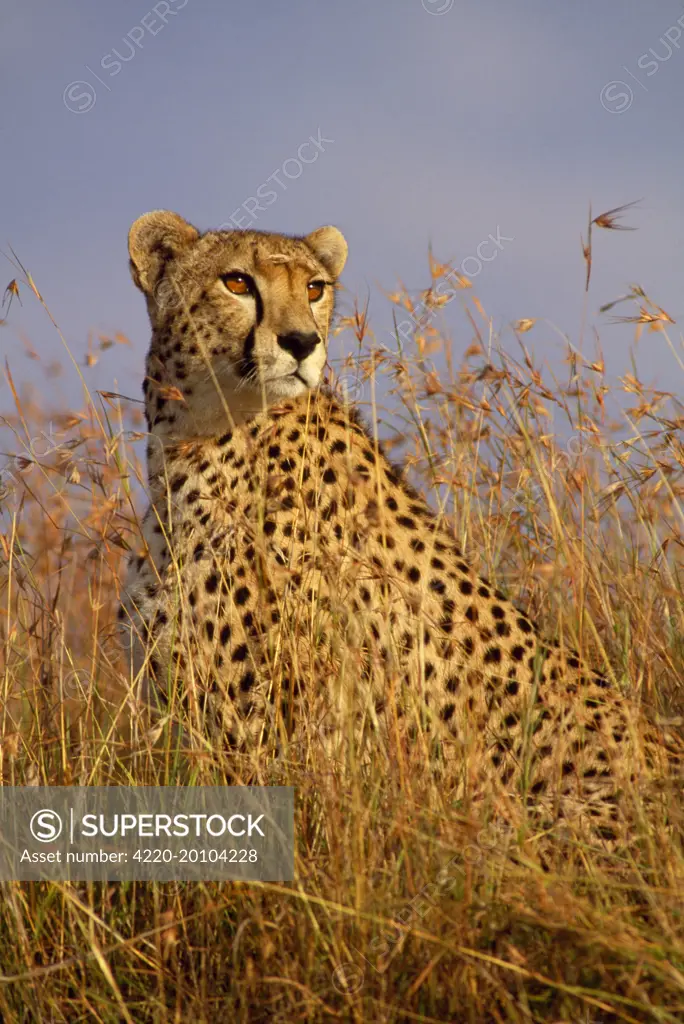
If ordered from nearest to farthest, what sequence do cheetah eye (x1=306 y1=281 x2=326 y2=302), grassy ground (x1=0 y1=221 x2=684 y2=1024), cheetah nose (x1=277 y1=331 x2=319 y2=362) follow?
1. grassy ground (x1=0 y1=221 x2=684 y2=1024)
2. cheetah nose (x1=277 y1=331 x2=319 y2=362)
3. cheetah eye (x1=306 y1=281 x2=326 y2=302)

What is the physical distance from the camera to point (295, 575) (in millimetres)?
2877

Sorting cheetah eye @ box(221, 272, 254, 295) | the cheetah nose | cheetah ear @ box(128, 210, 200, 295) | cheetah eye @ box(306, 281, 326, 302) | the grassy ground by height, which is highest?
cheetah ear @ box(128, 210, 200, 295)

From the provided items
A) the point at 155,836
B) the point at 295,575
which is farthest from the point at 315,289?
the point at 155,836

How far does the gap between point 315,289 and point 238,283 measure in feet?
0.94

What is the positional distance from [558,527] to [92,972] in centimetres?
162

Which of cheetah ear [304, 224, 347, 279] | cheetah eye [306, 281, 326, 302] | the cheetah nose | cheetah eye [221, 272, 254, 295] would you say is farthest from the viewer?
cheetah ear [304, 224, 347, 279]

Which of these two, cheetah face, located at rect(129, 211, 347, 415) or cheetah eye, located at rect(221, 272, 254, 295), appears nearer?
cheetah face, located at rect(129, 211, 347, 415)

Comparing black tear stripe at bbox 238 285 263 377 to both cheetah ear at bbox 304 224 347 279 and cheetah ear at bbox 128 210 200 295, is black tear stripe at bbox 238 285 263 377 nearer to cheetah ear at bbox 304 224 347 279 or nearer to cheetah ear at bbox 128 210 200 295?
cheetah ear at bbox 128 210 200 295

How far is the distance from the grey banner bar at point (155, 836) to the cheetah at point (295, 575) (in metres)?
0.18

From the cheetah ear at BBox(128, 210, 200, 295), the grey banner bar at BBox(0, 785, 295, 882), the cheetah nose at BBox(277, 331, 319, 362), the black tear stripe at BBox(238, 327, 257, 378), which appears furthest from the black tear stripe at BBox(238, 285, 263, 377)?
the grey banner bar at BBox(0, 785, 295, 882)

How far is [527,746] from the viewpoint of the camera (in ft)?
7.32

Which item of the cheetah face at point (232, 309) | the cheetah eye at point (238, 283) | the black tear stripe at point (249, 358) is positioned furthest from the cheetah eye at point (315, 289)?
the black tear stripe at point (249, 358)

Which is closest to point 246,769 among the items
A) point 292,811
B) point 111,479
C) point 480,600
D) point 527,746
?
point 292,811

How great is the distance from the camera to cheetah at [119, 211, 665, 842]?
99.2 inches
